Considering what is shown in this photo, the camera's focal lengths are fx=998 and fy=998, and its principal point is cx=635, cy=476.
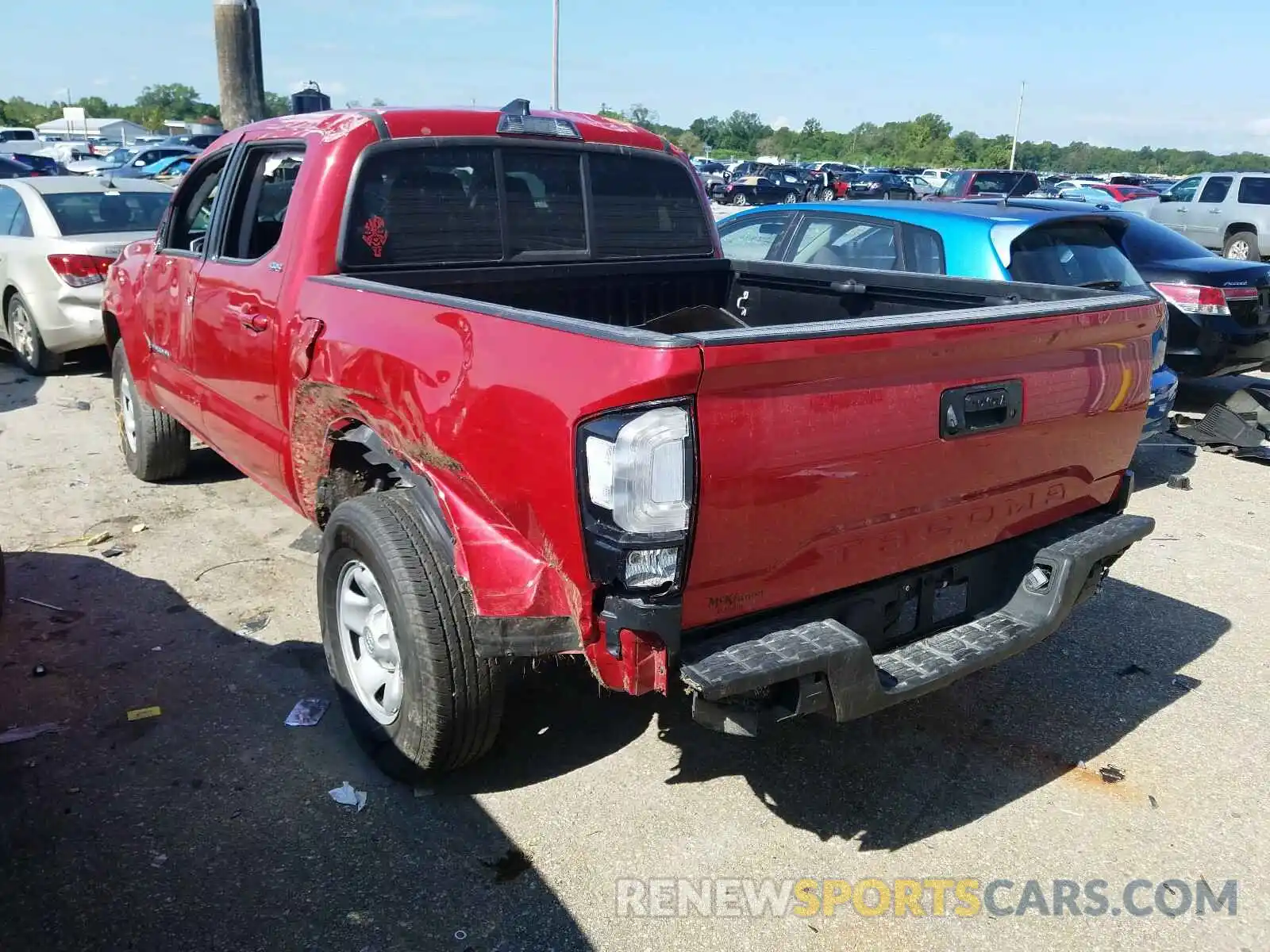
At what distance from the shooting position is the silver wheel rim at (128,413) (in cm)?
571

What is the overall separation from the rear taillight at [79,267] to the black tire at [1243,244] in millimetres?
18386

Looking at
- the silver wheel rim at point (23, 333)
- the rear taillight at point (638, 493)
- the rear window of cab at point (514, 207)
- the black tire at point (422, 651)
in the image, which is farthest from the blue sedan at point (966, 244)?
the silver wheel rim at point (23, 333)

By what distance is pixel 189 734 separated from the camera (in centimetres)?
338

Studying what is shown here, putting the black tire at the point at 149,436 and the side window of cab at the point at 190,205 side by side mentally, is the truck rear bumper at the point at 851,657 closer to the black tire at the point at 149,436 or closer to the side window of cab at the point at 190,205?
the side window of cab at the point at 190,205

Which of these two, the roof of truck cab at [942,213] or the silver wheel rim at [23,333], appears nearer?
the roof of truck cab at [942,213]

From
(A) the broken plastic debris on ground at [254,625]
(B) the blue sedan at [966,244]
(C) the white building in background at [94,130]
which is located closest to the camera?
(A) the broken plastic debris on ground at [254,625]

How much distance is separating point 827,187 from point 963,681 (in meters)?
32.7

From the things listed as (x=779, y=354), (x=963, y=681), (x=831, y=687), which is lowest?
(x=963, y=681)

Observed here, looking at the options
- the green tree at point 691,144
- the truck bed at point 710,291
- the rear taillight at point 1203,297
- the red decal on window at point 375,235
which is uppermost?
the green tree at point 691,144

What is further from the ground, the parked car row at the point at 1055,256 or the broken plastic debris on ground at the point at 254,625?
the parked car row at the point at 1055,256

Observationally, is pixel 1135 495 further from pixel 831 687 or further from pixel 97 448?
pixel 97 448

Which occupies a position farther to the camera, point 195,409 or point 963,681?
point 195,409

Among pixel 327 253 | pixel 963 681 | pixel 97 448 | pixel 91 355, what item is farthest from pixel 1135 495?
pixel 91 355

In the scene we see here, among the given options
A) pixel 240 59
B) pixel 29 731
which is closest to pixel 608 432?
pixel 29 731
